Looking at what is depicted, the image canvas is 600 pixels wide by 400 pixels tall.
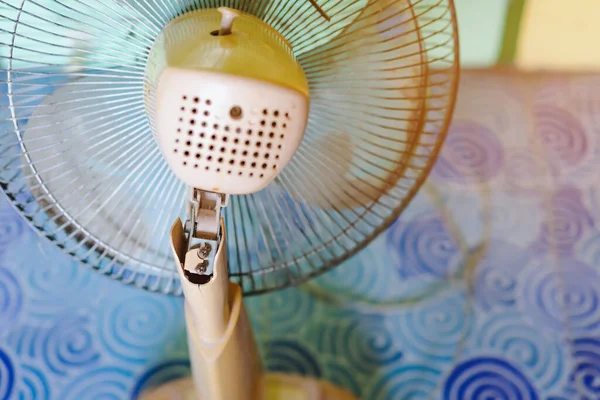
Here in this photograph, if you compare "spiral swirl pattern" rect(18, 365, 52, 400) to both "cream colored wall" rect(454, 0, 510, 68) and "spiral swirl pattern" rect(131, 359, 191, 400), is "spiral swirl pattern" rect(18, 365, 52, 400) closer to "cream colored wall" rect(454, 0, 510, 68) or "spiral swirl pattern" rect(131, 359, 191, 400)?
"spiral swirl pattern" rect(131, 359, 191, 400)

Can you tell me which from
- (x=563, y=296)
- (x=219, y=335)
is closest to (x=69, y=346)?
(x=219, y=335)

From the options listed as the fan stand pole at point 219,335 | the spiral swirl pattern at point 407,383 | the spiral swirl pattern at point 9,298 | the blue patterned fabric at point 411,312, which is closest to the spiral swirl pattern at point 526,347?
the blue patterned fabric at point 411,312

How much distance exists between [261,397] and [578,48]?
39.9 inches

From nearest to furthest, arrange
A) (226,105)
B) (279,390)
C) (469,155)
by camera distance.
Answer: (226,105) → (279,390) → (469,155)

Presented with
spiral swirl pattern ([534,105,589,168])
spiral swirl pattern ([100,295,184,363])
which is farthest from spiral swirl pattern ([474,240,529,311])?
spiral swirl pattern ([100,295,184,363])

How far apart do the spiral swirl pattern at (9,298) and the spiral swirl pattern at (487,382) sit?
2.35ft

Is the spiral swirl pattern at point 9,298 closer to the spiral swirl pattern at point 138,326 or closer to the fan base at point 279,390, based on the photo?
the spiral swirl pattern at point 138,326

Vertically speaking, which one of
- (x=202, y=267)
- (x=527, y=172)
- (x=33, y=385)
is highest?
(x=527, y=172)

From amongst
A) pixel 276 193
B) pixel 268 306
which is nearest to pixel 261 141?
pixel 276 193

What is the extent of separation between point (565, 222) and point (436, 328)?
338mm

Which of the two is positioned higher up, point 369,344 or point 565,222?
point 565,222

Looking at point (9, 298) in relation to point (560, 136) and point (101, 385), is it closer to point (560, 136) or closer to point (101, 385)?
point (101, 385)

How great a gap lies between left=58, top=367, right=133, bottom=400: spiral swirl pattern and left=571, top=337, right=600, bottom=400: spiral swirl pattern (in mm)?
727

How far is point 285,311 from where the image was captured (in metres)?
1.08
